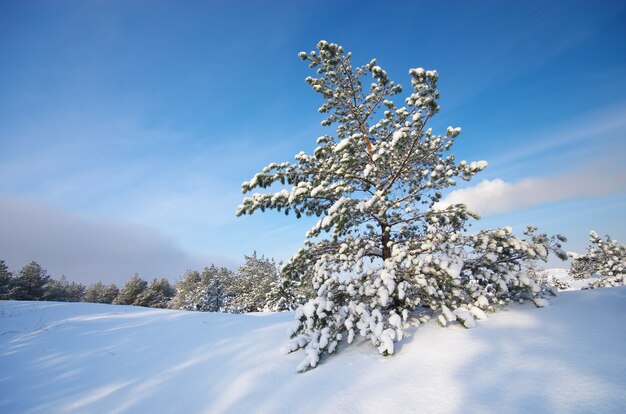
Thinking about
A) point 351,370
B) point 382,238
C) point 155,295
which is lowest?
point 155,295

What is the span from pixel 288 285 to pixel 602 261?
18455 millimetres

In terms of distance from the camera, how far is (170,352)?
20.2ft

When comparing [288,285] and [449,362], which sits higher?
[288,285]

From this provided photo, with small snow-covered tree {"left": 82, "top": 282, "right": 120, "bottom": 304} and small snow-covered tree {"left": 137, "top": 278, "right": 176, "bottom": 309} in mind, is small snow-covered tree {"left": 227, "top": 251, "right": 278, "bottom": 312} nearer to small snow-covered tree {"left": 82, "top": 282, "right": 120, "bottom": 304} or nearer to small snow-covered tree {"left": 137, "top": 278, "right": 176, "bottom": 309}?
small snow-covered tree {"left": 137, "top": 278, "right": 176, "bottom": 309}

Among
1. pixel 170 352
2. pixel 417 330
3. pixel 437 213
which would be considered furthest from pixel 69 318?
pixel 437 213

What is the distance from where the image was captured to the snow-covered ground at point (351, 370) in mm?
2842

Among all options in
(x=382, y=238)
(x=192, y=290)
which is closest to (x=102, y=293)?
(x=192, y=290)

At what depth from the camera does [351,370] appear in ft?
13.1

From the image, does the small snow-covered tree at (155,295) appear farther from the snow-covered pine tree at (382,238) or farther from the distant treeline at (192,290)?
the snow-covered pine tree at (382,238)

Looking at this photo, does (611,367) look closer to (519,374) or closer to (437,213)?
(519,374)

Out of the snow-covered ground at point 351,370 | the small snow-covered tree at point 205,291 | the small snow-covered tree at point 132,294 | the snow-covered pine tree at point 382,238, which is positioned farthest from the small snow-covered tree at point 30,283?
the snow-covered pine tree at point 382,238

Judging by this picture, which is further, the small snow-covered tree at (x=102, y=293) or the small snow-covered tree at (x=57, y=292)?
the small snow-covered tree at (x=102, y=293)

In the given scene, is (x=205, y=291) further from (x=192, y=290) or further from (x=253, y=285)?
(x=192, y=290)

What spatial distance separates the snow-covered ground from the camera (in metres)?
2.84
